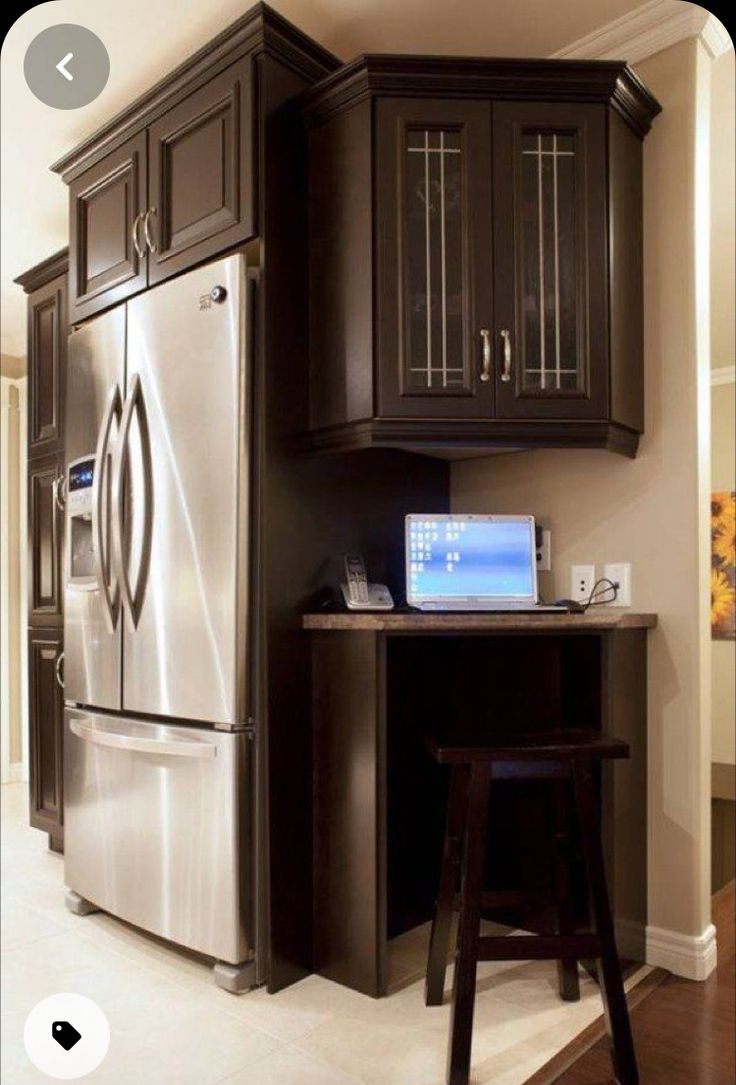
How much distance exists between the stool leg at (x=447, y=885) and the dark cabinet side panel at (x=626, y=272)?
1.05 m

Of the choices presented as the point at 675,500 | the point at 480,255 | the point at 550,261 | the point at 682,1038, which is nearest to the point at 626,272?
the point at 550,261

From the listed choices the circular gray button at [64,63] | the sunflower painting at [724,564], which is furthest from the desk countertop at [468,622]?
the sunflower painting at [724,564]

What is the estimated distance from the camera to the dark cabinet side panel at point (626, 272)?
2080 millimetres

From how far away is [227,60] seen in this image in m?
2.09

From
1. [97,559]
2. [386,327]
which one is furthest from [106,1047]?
[386,327]

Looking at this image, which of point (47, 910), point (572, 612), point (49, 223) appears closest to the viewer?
point (572, 612)

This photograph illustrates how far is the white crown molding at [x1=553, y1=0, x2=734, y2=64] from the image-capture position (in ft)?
6.85

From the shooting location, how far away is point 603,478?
2297 millimetres

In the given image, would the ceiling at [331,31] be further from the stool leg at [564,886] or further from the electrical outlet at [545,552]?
the stool leg at [564,886]

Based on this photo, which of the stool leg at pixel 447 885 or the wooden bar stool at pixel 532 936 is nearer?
the wooden bar stool at pixel 532 936

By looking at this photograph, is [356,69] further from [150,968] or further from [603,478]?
[150,968]

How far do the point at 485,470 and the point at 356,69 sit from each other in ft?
4.02

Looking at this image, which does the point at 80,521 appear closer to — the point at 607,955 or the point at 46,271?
the point at 46,271

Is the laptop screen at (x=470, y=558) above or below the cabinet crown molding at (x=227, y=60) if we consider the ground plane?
below
